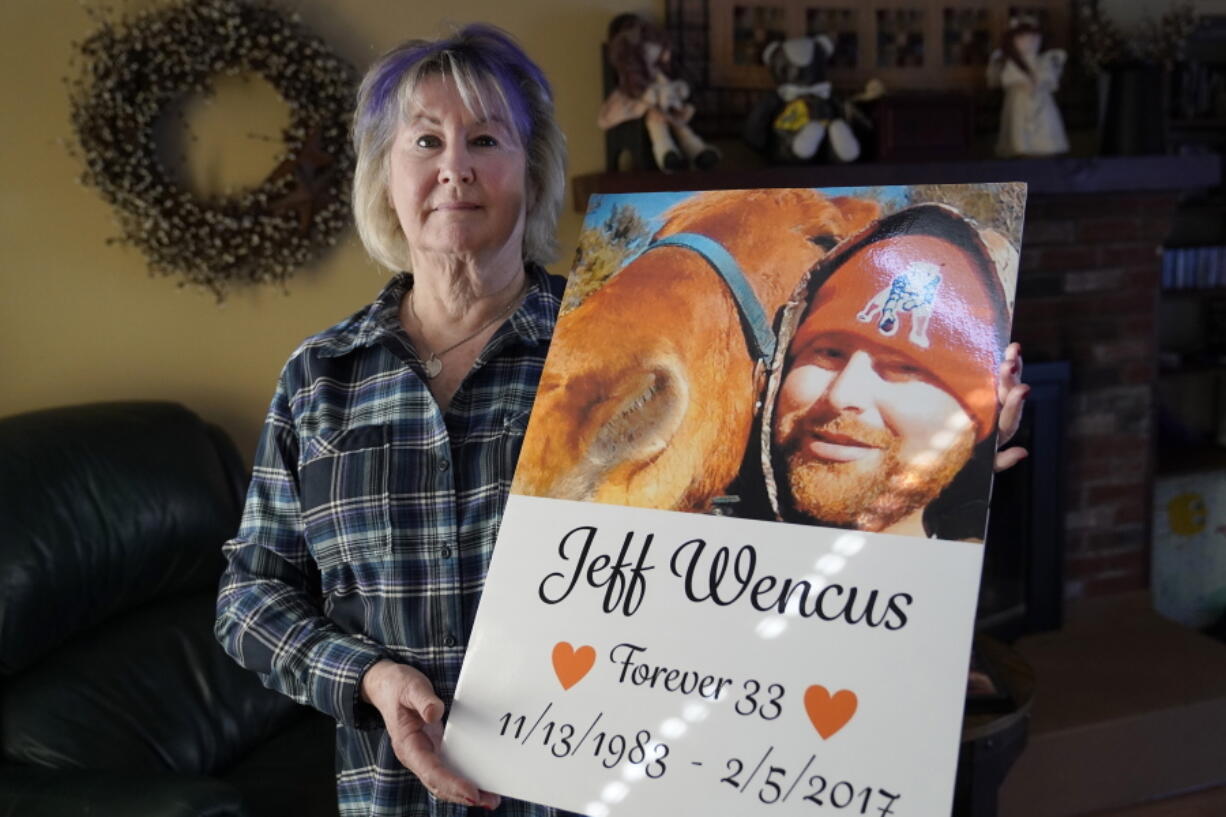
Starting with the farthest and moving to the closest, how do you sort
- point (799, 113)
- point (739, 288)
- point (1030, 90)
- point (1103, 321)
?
point (1103, 321)
point (1030, 90)
point (799, 113)
point (739, 288)

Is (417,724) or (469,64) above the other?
(469,64)

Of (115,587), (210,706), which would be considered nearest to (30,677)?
(115,587)

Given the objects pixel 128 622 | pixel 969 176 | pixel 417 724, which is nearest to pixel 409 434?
pixel 417 724

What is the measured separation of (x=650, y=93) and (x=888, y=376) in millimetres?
1830

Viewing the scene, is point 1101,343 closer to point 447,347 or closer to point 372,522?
point 447,347

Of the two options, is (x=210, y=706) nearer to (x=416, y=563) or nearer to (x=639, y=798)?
(x=416, y=563)

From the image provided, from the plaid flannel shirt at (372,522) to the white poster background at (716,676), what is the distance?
0.15 meters

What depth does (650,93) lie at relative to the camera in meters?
2.44

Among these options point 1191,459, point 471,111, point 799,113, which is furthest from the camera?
point 1191,459

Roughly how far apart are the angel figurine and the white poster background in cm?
233

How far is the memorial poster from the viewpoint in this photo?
0.70m

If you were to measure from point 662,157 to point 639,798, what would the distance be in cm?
195

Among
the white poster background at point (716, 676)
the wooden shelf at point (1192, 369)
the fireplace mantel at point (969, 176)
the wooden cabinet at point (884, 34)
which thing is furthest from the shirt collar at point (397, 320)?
the wooden shelf at point (1192, 369)

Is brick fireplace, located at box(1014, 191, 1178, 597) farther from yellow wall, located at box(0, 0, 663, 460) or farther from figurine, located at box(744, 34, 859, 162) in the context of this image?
yellow wall, located at box(0, 0, 663, 460)
